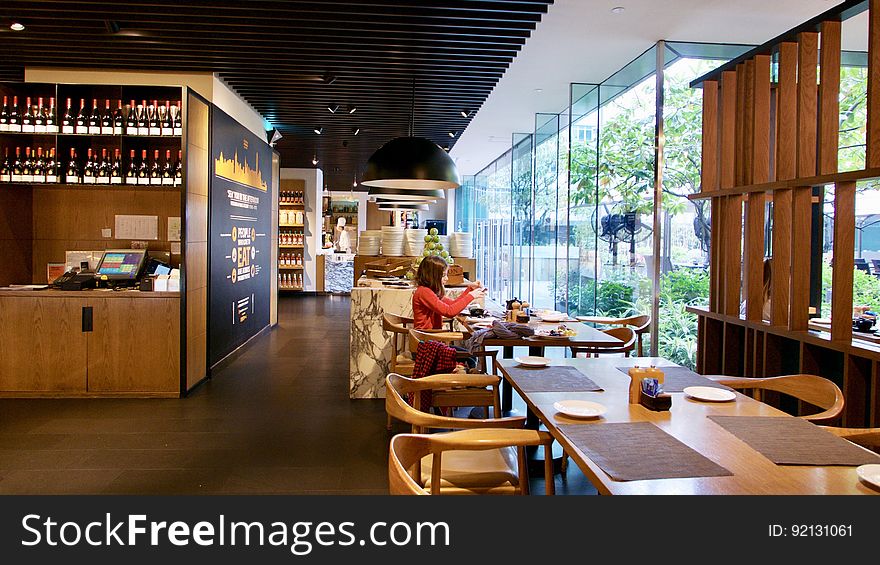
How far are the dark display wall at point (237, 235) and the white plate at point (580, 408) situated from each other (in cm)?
539

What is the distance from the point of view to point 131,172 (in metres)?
6.34

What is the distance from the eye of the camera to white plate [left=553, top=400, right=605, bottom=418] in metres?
2.45

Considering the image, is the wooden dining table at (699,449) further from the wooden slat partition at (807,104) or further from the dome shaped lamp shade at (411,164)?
the dome shaped lamp shade at (411,164)

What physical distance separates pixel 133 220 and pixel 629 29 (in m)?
5.19

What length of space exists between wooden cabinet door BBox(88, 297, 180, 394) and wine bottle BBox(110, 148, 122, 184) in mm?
1150

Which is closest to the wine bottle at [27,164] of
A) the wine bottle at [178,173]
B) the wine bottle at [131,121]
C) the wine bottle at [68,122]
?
the wine bottle at [68,122]

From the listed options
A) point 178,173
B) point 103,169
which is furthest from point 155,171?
Result: point 103,169

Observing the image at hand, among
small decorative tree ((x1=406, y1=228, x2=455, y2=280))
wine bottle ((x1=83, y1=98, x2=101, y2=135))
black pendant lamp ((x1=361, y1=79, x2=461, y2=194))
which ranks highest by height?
wine bottle ((x1=83, y1=98, x2=101, y2=135))

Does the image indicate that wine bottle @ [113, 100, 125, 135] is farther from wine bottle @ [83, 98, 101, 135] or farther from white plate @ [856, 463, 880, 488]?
white plate @ [856, 463, 880, 488]

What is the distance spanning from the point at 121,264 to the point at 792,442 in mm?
6122

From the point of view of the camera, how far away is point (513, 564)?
5.62 ft

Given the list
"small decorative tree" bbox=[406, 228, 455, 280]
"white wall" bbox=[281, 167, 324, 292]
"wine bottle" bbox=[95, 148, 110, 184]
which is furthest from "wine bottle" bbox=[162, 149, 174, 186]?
"white wall" bbox=[281, 167, 324, 292]

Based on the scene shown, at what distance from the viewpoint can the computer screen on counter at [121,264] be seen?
6430mm

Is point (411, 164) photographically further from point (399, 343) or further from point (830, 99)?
point (830, 99)
